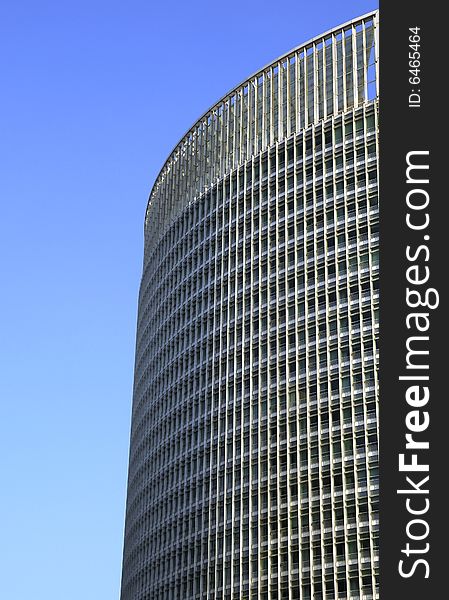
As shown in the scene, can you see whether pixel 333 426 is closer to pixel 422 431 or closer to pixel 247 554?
pixel 247 554

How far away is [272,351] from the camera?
11369cm

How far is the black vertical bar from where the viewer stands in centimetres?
3175

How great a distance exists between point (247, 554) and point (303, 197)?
39.8 meters

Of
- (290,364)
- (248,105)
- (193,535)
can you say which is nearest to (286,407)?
(290,364)

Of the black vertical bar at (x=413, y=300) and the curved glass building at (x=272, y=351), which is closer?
the black vertical bar at (x=413, y=300)

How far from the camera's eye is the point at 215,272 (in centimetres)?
12862

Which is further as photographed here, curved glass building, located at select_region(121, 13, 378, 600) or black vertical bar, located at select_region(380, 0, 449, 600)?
curved glass building, located at select_region(121, 13, 378, 600)

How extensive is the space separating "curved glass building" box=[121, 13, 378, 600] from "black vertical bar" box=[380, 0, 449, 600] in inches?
2517

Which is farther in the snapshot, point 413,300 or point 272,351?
point 272,351

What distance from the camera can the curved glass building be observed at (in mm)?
101062

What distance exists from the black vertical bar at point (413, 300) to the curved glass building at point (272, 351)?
210ft

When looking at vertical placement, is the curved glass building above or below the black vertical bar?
above

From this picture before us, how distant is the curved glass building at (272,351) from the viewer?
10106 centimetres

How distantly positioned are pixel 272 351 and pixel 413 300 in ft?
262
